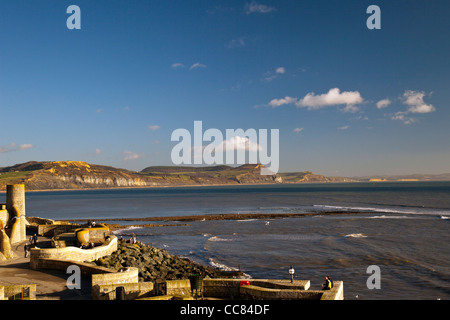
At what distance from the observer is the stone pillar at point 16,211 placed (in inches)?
1330

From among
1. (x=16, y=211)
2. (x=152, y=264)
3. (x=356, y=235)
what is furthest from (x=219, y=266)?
(x=356, y=235)

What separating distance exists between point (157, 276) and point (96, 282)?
9.90 meters

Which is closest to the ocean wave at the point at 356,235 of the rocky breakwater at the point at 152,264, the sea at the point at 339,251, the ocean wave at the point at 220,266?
the sea at the point at 339,251

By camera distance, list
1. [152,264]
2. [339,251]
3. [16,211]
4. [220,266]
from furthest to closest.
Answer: [339,251], [16,211], [220,266], [152,264]

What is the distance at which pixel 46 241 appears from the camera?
34.6 meters

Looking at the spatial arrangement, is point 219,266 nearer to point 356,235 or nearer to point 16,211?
point 16,211

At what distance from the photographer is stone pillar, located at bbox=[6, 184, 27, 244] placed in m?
33.8

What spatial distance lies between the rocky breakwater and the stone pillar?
33.2 feet

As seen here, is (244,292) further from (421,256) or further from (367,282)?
(421,256)

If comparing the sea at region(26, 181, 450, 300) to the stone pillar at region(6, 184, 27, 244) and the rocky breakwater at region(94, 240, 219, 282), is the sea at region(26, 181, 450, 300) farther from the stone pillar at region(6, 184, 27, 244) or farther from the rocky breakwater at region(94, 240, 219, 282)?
the stone pillar at region(6, 184, 27, 244)

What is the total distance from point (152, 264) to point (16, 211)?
591 inches

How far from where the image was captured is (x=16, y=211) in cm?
3491

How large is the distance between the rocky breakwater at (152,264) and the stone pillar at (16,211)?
1012cm
